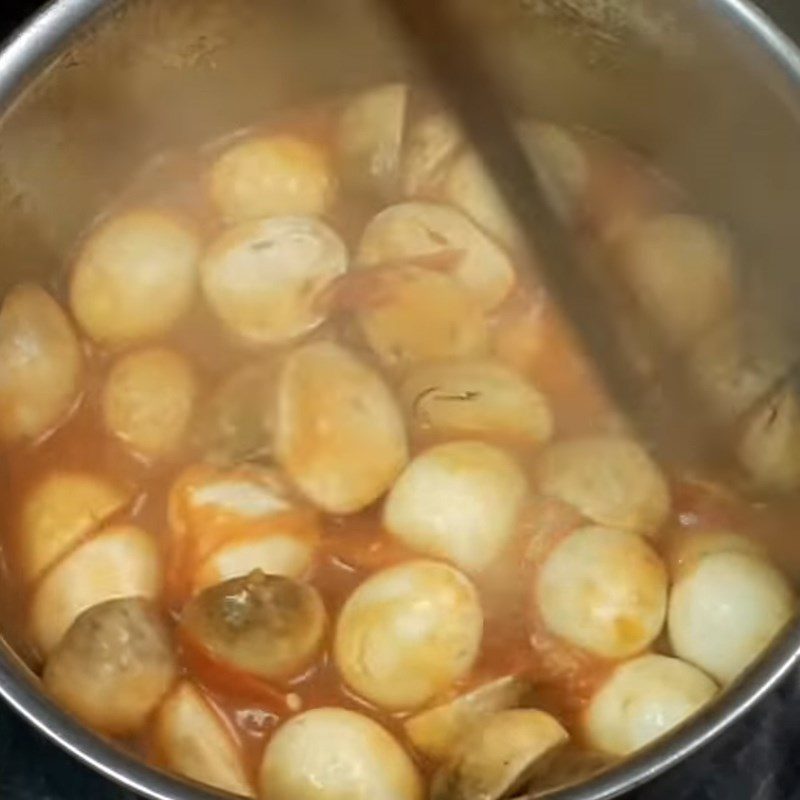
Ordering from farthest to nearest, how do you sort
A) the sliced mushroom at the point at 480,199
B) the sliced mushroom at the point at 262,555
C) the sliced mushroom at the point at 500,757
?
1. the sliced mushroom at the point at 480,199
2. the sliced mushroom at the point at 262,555
3. the sliced mushroom at the point at 500,757

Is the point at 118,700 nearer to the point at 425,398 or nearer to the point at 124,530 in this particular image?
the point at 124,530

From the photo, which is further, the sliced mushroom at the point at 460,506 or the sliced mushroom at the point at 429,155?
the sliced mushroom at the point at 429,155

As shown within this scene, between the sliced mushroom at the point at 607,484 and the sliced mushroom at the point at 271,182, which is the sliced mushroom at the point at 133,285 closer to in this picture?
the sliced mushroom at the point at 271,182

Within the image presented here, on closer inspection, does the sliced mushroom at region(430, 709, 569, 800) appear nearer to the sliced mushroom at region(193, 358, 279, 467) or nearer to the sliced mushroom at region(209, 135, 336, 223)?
the sliced mushroom at region(193, 358, 279, 467)

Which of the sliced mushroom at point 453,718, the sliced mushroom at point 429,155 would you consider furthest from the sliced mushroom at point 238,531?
the sliced mushroom at point 429,155

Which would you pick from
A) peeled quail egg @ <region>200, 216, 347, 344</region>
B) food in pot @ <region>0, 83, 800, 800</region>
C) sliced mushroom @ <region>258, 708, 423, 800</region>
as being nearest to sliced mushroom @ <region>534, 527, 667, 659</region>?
→ food in pot @ <region>0, 83, 800, 800</region>

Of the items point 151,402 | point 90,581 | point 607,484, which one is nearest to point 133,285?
point 151,402

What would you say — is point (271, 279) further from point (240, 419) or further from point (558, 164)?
point (558, 164)
